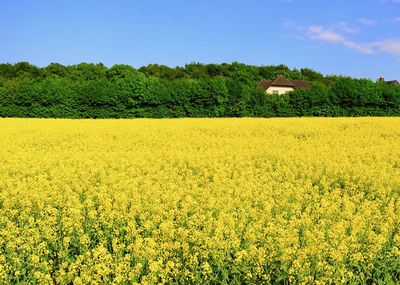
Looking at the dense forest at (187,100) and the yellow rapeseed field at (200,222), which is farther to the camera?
the dense forest at (187,100)

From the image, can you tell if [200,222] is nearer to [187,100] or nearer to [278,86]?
[187,100]

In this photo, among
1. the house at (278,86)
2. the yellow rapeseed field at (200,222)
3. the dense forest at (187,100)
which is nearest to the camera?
the yellow rapeseed field at (200,222)

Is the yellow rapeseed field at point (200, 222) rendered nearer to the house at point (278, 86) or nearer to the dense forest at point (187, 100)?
the dense forest at point (187, 100)

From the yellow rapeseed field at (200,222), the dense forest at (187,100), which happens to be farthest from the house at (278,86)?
the yellow rapeseed field at (200,222)

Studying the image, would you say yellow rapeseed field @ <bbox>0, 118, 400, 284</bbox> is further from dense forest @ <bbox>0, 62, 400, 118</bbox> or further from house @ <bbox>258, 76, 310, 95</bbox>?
house @ <bbox>258, 76, 310, 95</bbox>

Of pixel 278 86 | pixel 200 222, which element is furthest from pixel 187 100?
pixel 278 86

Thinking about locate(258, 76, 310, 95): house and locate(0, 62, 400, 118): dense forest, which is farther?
locate(258, 76, 310, 95): house

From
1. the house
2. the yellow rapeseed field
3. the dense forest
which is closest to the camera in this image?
the yellow rapeseed field

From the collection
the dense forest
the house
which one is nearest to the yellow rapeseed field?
the dense forest

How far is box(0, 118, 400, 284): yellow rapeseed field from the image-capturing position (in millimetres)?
5086

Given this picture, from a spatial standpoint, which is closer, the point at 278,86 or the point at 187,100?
the point at 187,100

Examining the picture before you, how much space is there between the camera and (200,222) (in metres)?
6.41

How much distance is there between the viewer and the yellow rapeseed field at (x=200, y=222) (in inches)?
200

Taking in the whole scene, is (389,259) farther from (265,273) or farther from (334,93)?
(334,93)
